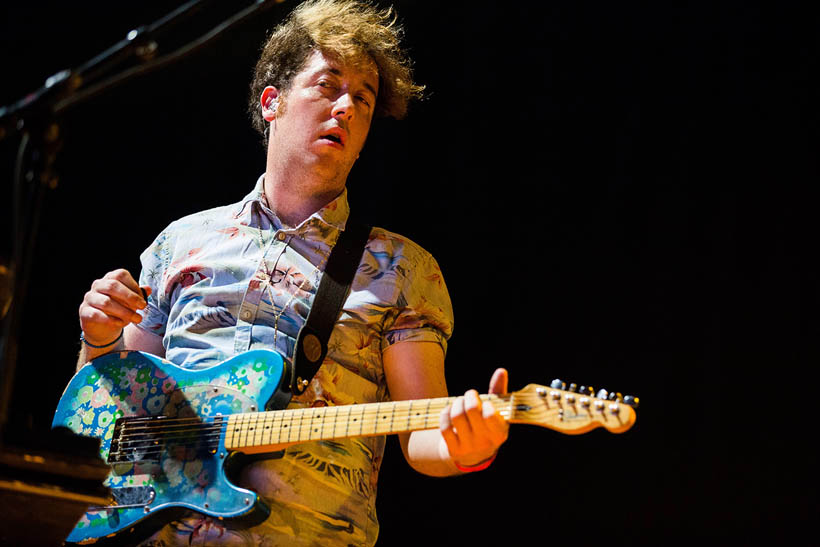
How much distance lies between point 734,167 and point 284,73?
1705 millimetres

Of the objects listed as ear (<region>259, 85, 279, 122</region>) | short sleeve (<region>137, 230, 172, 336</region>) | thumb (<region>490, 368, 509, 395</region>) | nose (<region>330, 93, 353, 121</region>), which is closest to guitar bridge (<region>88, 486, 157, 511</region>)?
short sleeve (<region>137, 230, 172, 336</region>)

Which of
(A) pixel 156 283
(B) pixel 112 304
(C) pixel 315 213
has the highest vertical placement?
(C) pixel 315 213

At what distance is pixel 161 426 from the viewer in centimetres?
212

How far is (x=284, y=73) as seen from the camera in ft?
9.54

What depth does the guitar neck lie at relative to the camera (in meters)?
1.90

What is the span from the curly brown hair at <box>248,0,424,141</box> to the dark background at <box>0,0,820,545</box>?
0.56m

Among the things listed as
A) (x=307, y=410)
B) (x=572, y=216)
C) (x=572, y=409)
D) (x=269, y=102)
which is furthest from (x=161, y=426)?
(x=572, y=216)

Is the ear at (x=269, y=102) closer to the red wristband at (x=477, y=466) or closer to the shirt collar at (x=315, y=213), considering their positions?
the shirt collar at (x=315, y=213)

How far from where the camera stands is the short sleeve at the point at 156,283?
99.4 inches

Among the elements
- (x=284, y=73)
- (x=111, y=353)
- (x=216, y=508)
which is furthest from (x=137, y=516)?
(x=284, y=73)

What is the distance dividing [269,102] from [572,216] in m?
1.28

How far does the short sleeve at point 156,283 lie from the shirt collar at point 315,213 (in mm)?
250

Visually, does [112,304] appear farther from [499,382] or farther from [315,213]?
[499,382]

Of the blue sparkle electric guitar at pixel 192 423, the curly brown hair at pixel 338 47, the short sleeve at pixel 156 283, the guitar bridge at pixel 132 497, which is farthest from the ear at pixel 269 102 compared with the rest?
the guitar bridge at pixel 132 497
